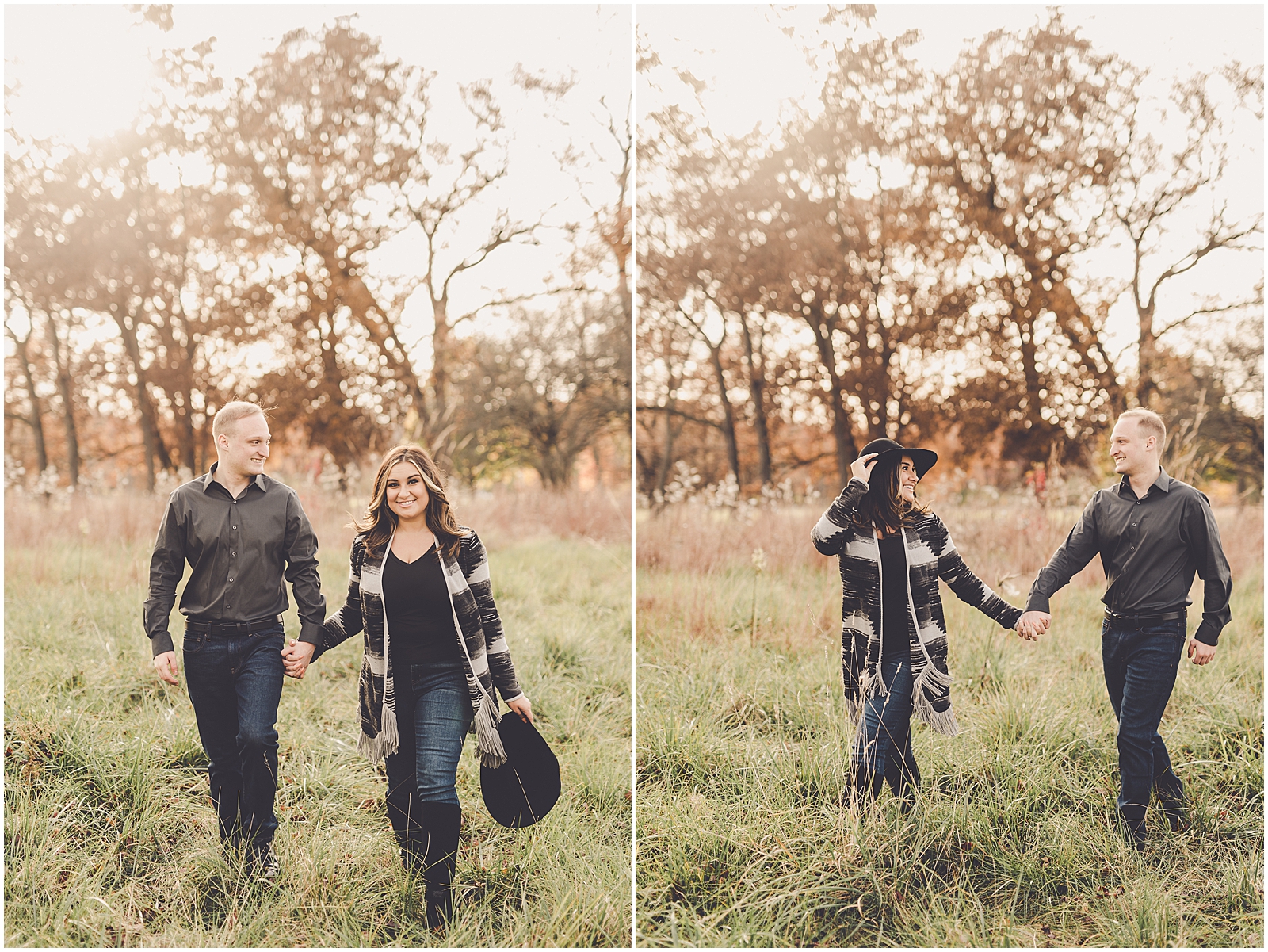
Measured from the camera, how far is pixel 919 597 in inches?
109

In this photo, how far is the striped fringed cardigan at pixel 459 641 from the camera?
2572mm

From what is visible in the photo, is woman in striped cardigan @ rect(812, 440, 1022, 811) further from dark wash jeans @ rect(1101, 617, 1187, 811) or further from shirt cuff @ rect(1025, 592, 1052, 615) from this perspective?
dark wash jeans @ rect(1101, 617, 1187, 811)

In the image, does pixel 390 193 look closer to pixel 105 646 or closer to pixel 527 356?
pixel 527 356

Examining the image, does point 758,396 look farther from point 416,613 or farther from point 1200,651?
point 416,613

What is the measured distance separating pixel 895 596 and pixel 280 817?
2.81m

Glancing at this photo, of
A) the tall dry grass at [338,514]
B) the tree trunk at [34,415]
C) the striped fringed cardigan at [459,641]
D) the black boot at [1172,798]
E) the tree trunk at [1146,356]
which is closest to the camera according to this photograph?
the striped fringed cardigan at [459,641]

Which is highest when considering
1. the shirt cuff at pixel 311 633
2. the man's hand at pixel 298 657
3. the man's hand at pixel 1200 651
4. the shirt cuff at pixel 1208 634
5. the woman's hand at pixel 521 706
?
the shirt cuff at pixel 311 633

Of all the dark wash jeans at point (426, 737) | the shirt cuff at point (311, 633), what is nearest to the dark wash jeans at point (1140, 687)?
the dark wash jeans at point (426, 737)

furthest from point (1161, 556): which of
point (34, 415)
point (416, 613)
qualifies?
point (34, 415)

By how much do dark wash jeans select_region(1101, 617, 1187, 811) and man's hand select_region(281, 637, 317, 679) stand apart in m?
3.14

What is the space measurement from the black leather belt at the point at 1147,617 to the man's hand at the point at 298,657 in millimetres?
3137

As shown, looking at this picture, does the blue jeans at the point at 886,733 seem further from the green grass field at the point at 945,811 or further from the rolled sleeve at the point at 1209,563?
the rolled sleeve at the point at 1209,563

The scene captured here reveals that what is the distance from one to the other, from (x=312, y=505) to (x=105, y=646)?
2073 mm

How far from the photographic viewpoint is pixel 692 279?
226 inches
